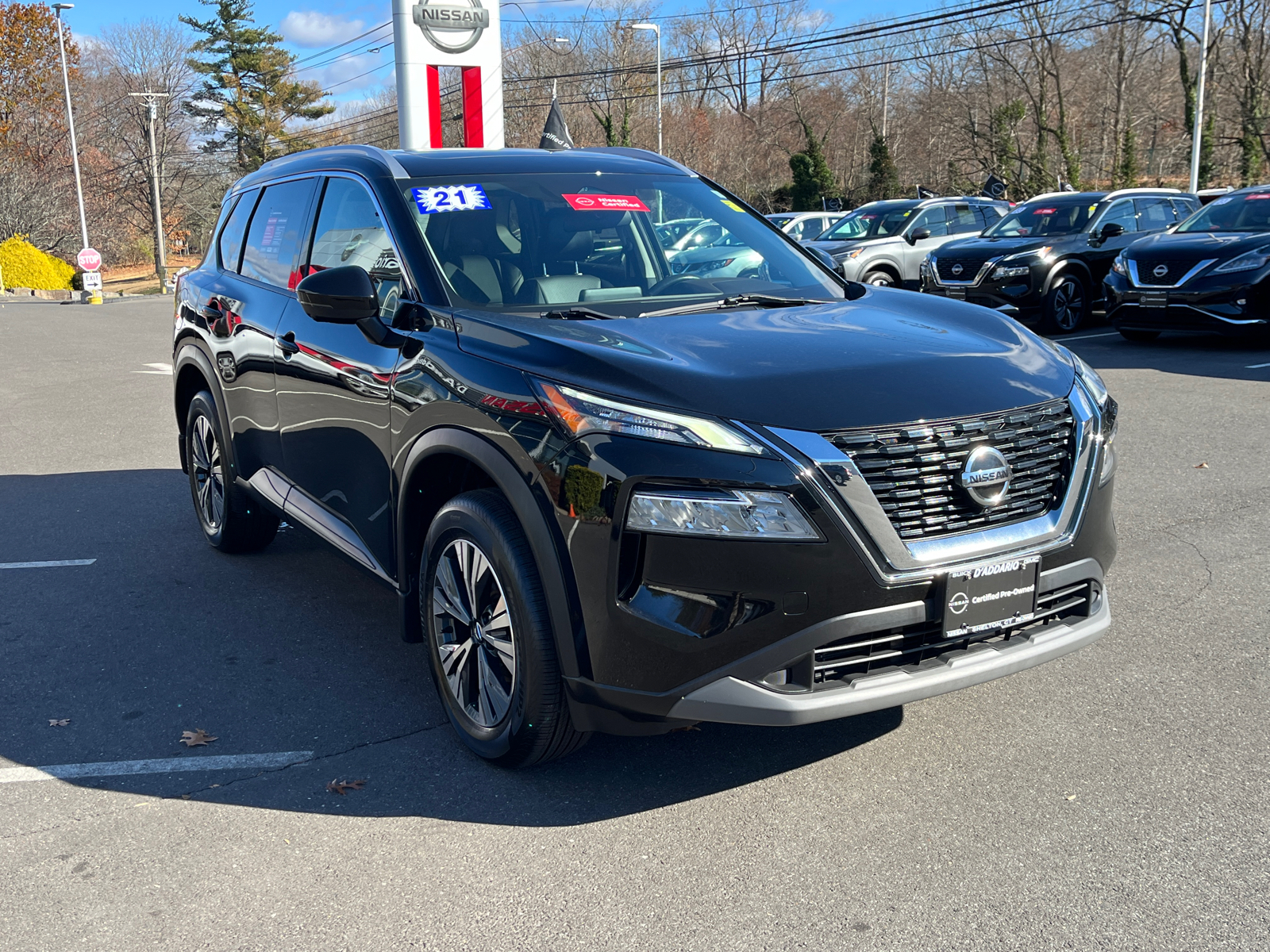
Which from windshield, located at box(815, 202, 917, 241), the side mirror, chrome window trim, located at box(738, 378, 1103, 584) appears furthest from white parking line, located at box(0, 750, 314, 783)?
windshield, located at box(815, 202, 917, 241)

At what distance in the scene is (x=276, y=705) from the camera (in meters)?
4.09

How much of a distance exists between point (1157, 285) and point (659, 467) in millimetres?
11099

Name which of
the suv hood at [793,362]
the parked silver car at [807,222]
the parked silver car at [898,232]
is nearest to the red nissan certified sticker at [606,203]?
the suv hood at [793,362]

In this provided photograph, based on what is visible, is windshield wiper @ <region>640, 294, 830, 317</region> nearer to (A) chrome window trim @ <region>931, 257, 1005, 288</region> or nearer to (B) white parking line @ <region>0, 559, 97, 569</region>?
(B) white parking line @ <region>0, 559, 97, 569</region>

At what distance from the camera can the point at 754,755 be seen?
3.61 meters

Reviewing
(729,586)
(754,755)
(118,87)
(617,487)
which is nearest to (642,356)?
(617,487)

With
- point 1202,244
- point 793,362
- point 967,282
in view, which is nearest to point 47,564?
point 793,362

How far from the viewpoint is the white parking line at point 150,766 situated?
3611 mm

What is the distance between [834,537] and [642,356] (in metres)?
0.75

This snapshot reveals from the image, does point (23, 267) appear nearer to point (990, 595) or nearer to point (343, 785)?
point (343, 785)

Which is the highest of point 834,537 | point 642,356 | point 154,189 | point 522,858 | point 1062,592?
point 154,189

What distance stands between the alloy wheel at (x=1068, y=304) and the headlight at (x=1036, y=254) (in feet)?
1.45

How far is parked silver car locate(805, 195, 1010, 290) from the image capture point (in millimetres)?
17797

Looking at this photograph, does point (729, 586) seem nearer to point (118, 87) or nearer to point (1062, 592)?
point (1062, 592)
